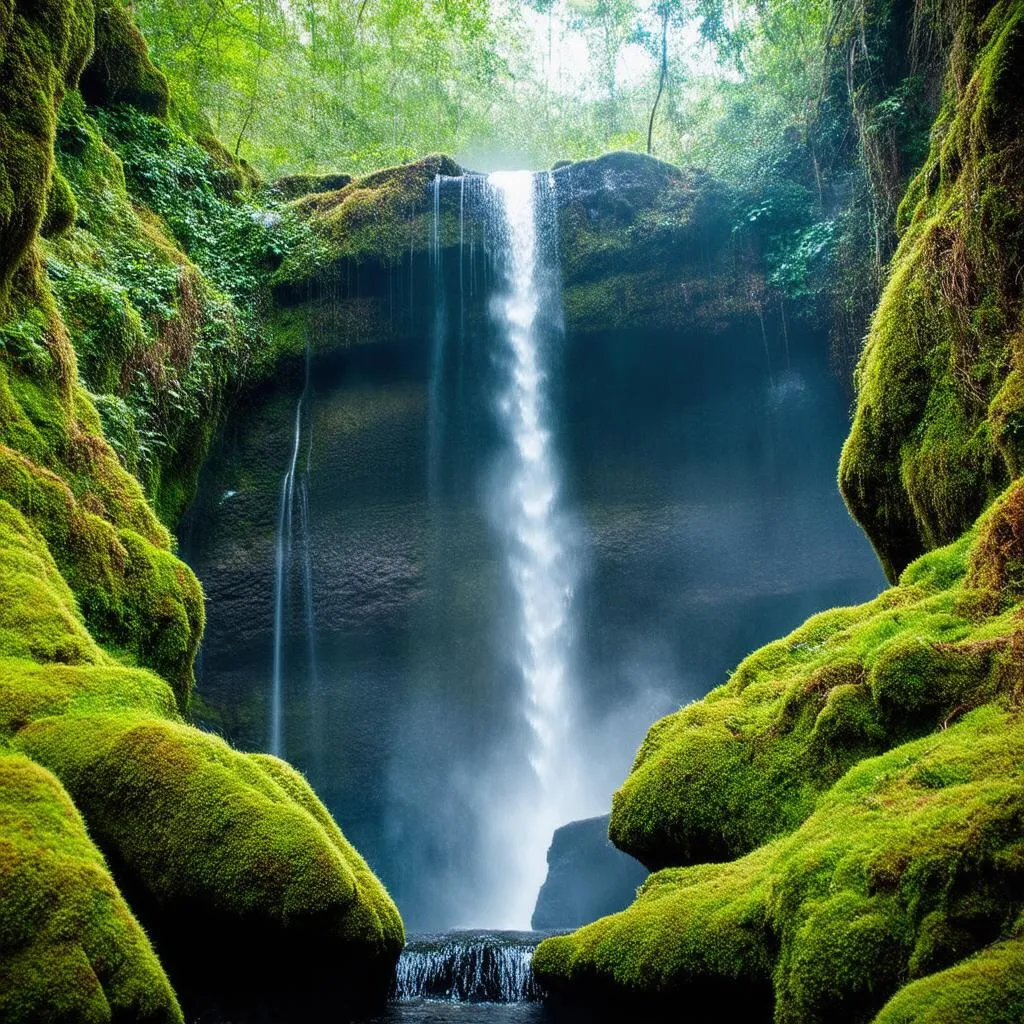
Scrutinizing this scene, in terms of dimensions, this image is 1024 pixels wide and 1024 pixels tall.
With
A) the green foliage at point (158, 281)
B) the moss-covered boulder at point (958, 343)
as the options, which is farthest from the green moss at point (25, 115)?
the moss-covered boulder at point (958, 343)

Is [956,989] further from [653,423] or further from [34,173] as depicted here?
[653,423]

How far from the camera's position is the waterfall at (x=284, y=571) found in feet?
50.4

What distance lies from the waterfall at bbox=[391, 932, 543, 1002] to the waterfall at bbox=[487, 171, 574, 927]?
29.2 ft

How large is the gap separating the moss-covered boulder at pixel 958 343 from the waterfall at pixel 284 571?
11.1 m

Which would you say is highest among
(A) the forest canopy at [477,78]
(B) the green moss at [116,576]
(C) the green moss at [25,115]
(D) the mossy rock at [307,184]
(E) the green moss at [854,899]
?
(A) the forest canopy at [477,78]

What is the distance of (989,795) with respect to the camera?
254cm

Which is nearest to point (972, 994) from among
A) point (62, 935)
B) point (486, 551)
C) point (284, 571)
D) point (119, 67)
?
point (62, 935)

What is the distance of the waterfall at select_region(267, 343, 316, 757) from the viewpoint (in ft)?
50.4

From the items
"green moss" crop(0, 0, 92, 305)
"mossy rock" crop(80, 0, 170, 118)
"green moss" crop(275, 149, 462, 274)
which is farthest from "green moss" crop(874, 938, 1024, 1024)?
"green moss" crop(275, 149, 462, 274)

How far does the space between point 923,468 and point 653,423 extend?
411 inches

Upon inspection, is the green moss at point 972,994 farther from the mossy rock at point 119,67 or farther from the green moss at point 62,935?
the mossy rock at point 119,67

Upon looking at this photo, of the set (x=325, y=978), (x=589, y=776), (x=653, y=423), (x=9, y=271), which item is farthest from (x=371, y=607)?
(x=325, y=978)

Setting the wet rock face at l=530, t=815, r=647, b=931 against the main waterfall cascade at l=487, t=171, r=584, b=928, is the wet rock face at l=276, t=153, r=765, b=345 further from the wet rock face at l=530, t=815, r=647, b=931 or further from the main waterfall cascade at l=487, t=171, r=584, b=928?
the wet rock face at l=530, t=815, r=647, b=931

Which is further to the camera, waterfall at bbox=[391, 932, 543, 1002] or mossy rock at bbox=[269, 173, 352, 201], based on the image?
mossy rock at bbox=[269, 173, 352, 201]
